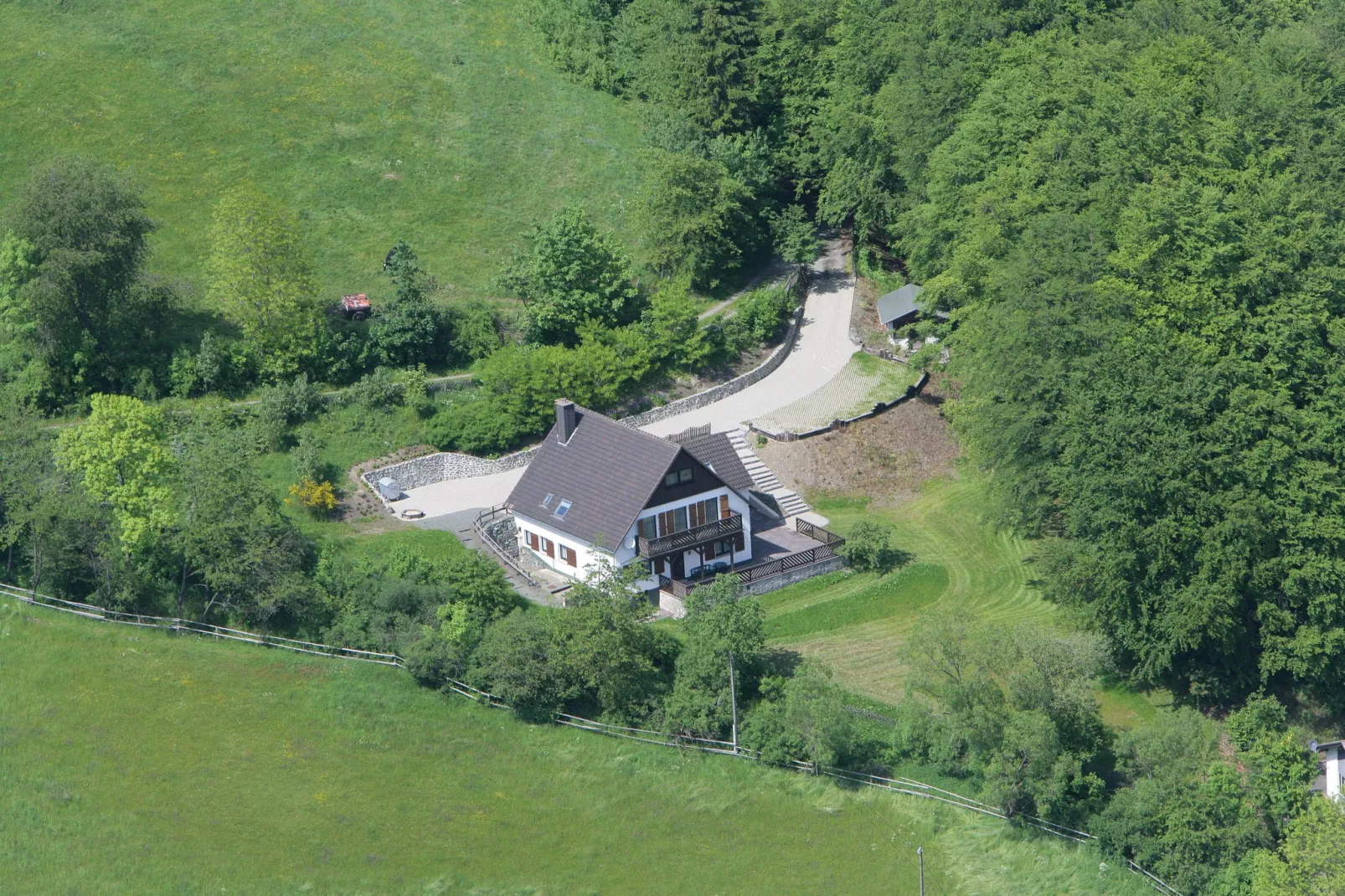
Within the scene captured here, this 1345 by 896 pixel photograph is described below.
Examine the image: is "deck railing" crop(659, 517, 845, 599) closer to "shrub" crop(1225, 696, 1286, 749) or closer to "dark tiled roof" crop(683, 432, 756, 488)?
"dark tiled roof" crop(683, 432, 756, 488)

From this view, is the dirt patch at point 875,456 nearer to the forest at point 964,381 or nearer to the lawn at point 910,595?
the lawn at point 910,595

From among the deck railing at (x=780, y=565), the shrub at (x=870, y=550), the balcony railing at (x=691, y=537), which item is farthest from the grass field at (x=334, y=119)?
the shrub at (x=870, y=550)

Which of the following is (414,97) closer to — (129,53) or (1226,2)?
(129,53)

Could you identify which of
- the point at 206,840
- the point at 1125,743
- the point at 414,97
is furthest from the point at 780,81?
the point at 206,840

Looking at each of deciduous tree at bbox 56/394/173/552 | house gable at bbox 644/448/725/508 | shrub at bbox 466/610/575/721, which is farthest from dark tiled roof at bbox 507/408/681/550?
deciduous tree at bbox 56/394/173/552

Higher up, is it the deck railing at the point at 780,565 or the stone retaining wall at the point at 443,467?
the stone retaining wall at the point at 443,467

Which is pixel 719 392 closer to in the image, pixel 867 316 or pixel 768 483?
pixel 768 483

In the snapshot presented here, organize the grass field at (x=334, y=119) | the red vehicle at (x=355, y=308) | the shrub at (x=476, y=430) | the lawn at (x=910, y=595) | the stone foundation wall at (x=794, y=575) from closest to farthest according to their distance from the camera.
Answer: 1. the lawn at (x=910, y=595)
2. the stone foundation wall at (x=794, y=575)
3. the shrub at (x=476, y=430)
4. the red vehicle at (x=355, y=308)
5. the grass field at (x=334, y=119)

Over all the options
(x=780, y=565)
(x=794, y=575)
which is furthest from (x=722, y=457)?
(x=794, y=575)
